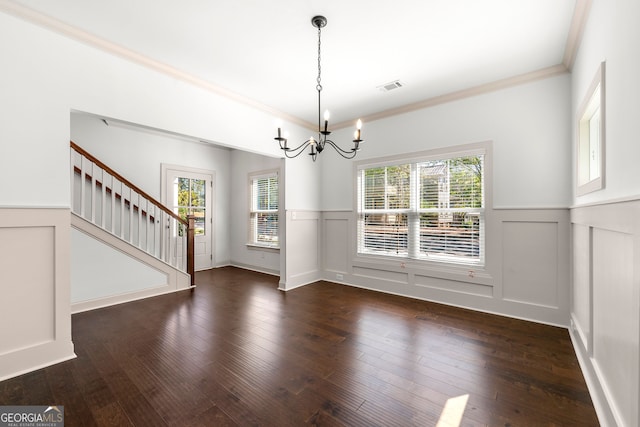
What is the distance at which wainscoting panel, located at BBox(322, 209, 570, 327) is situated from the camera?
119 inches

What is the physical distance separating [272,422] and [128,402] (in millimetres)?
1024

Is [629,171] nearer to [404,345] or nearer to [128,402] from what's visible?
[404,345]

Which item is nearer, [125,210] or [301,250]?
[125,210]

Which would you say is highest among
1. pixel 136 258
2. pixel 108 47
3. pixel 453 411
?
pixel 108 47

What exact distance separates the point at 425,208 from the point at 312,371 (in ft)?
9.04

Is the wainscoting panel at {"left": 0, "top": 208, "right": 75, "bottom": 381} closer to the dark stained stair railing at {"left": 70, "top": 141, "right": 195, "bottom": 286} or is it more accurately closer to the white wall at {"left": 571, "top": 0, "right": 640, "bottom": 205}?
the dark stained stair railing at {"left": 70, "top": 141, "right": 195, "bottom": 286}

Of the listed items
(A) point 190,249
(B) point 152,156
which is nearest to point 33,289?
(A) point 190,249

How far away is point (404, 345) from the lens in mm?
2617

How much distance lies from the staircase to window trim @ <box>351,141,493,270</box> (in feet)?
9.62

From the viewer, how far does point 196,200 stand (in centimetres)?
609

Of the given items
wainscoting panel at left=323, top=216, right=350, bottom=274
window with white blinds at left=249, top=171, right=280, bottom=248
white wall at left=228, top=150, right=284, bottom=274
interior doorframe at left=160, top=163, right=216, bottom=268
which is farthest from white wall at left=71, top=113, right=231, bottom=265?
wainscoting panel at left=323, top=216, right=350, bottom=274

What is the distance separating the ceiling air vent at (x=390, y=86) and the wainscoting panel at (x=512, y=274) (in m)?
2.00

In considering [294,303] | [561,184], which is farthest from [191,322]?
[561,184]

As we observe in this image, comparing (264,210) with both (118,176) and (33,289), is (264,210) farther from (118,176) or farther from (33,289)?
(33,289)
